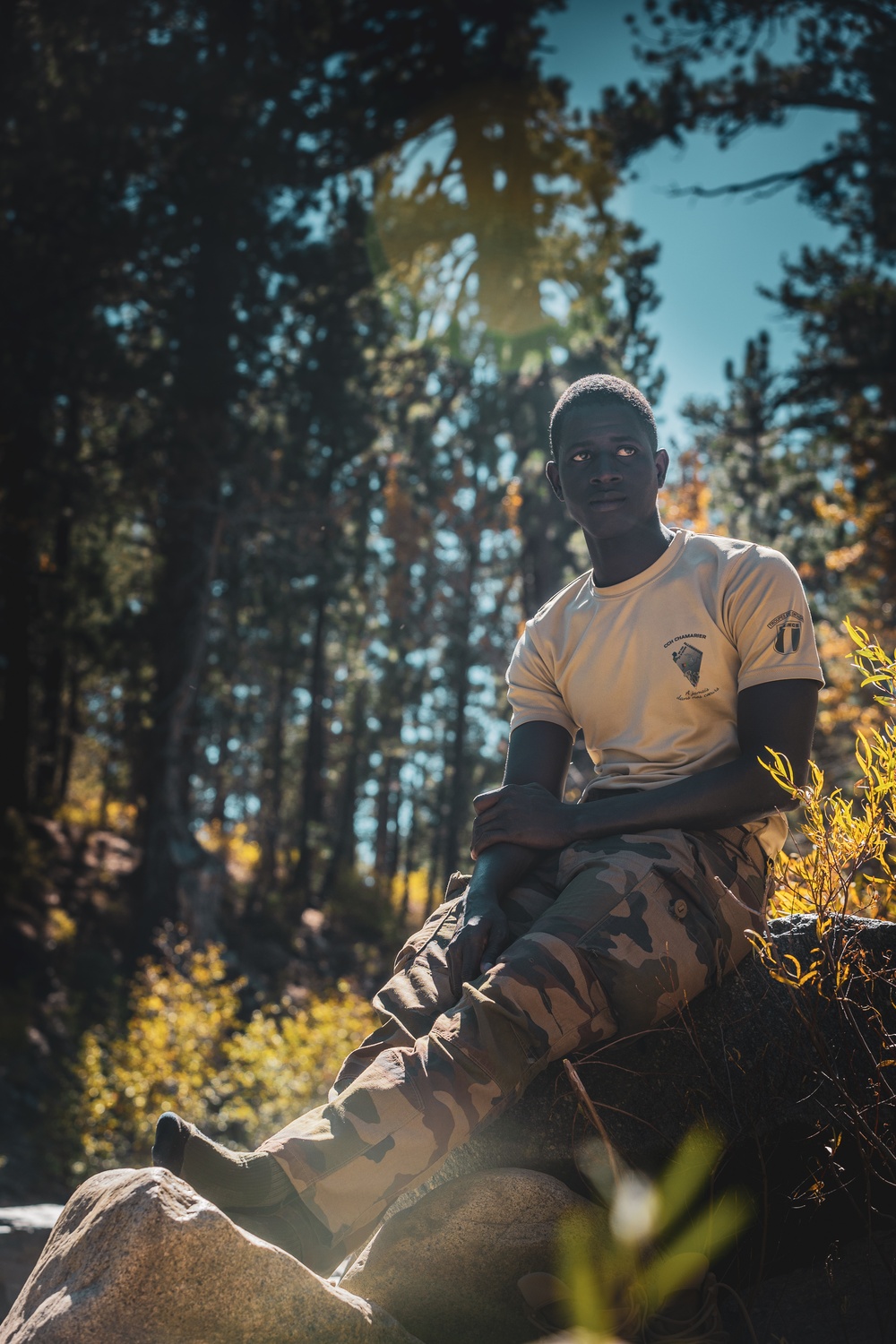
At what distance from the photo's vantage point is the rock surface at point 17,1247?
403 centimetres

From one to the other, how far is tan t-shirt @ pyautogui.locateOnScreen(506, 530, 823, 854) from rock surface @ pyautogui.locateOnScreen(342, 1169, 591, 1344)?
3.62 feet

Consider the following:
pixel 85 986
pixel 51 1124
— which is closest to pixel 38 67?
pixel 85 986

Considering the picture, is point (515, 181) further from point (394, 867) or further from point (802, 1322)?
point (394, 867)

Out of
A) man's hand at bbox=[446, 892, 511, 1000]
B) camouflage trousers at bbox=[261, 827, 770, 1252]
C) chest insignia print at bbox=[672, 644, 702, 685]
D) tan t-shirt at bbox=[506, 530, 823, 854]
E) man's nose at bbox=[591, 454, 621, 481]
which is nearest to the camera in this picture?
camouflage trousers at bbox=[261, 827, 770, 1252]

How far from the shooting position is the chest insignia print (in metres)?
2.89

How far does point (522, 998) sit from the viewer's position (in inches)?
89.7

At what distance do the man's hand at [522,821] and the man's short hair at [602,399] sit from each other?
117cm

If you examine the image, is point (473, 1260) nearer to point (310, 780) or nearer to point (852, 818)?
point (852, 818)

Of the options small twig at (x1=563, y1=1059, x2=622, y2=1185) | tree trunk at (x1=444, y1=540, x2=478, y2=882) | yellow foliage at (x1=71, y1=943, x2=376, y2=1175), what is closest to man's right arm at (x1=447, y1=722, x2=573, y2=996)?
small twig at (x1=563, y1=1059, x2=622, y2=1185)

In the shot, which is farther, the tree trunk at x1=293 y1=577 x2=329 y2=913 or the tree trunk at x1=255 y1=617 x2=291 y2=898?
the tree trunk at x1=293 y1=577 x2=329 y2=913

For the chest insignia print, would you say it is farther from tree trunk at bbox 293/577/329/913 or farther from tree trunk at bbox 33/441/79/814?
tree trunk at bbox 293/577/329/913

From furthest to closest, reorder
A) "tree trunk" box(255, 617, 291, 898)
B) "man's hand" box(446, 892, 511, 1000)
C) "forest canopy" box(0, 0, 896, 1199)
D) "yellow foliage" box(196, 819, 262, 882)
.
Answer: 1. "yellow foliage" box(196, 819, 262, 882)
2. "tree trunk" box(255, 617, 291, 898)
3. "forest canopy" box(0, 0, 896, 1199)
4. "man's hand" box(446, 892, 511, 1000)

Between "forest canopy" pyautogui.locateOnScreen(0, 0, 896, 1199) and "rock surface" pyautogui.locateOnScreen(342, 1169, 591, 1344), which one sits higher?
"forest canopy" pyautogui.locateOnScreen(0, 0, 896, 1199)

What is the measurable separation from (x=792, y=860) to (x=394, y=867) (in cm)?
3018
